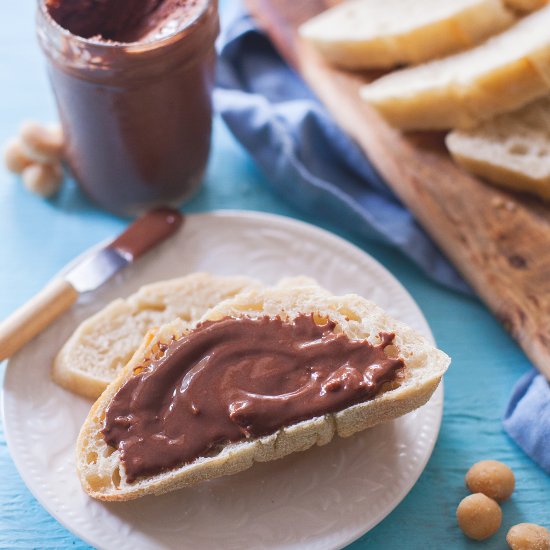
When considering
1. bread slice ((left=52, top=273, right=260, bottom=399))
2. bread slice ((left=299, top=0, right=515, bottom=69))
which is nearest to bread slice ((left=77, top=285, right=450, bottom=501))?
bread slice ((left=52, top=273, right=260, bottom=399))

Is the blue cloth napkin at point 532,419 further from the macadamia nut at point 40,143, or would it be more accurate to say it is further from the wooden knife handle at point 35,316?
the macadamia nut at point 40,143

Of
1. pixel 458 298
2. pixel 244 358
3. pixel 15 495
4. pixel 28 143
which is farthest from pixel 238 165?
pixel 15 495

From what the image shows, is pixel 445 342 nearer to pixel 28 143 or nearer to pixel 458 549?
pixel 458 549

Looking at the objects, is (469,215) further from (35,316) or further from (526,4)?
(35,316)

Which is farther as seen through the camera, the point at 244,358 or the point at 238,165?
the point at 238,165

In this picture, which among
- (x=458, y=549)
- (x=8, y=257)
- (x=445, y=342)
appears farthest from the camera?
(x=8, y=257)

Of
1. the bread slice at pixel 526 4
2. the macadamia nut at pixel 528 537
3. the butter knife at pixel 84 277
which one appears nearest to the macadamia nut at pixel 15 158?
the butter knife at pixel 84 277

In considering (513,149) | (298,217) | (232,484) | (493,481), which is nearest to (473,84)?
(513,149)
